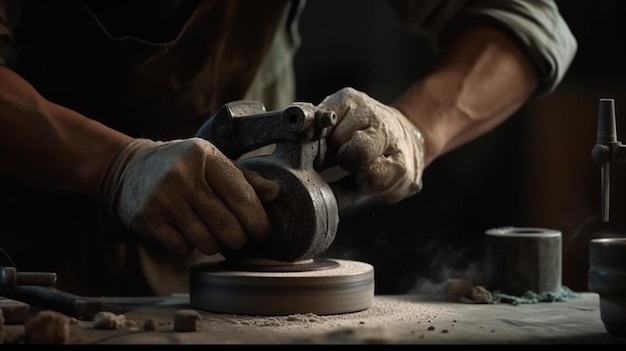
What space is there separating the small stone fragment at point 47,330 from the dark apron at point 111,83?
113 centimetres

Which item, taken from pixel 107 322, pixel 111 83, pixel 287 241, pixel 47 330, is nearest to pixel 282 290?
pixel 287 241

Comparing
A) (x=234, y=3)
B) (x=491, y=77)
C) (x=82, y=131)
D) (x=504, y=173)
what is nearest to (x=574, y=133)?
(x=504, y=173)

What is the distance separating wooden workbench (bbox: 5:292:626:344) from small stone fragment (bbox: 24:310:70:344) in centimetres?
4

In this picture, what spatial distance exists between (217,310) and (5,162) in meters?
0.75

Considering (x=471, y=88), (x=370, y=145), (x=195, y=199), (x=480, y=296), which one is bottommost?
(x=480, y=296)

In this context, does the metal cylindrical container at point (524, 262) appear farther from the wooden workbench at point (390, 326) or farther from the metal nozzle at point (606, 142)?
the metal nozzle at point (606, 142)

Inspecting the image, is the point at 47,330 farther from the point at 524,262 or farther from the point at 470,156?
the point at 470,156

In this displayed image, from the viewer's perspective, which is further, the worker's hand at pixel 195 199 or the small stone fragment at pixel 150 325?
the worker's hand at pixel 195 199

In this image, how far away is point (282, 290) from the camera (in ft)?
6.39

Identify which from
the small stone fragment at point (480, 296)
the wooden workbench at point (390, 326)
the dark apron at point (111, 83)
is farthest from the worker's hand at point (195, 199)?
the dark apron at point (111, 83)

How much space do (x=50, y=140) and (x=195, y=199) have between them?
1.58 feet

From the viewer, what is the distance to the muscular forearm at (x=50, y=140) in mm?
2184

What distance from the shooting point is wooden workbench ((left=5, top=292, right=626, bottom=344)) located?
167 centimetres

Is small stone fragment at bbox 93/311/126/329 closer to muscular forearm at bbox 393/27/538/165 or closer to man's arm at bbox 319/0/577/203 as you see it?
man's arm at bbox 319/0/577/203
